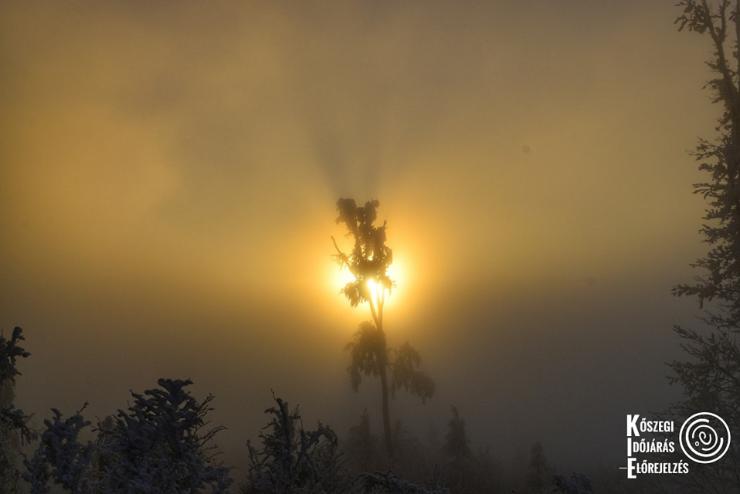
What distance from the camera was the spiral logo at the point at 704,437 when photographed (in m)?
16.3

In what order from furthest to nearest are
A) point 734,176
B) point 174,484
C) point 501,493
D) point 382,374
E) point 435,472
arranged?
point 382,374, point 501,493, point 734,176, point 435,472, point 174,484

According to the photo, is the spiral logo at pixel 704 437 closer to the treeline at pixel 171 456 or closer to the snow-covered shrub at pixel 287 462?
the treeline at pixel 171 456

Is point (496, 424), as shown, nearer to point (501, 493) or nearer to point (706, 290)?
point (501, 493)

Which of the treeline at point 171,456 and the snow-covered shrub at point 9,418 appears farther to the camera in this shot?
the snow-covered shrub at point 9,418

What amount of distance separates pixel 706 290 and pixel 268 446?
14199mm

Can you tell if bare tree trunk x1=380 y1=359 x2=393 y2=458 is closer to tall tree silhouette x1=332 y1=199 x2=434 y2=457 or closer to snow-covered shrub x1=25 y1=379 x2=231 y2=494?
tall tree silhouette x1=332 y1=199 x2=434 y2=457

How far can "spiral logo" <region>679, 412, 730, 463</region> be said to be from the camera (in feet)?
53.5

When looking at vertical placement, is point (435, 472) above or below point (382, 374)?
below

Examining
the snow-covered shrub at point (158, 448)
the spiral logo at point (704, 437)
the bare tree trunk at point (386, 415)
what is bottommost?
the snow-covered shrub at point (158, 448)

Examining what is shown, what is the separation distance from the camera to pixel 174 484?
6.04 m

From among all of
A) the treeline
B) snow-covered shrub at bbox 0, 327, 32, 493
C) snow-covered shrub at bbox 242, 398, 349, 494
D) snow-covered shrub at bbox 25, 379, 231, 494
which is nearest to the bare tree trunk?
snow-covered shrub at bbox 0, 327, 32, 493

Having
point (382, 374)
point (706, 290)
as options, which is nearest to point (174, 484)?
point (706, 290)

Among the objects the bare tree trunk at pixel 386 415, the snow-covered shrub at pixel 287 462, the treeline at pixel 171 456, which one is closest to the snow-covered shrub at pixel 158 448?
the treeline at pixel 171 456

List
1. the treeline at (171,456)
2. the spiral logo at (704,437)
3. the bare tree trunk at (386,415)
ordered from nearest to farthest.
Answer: the treeline at (171,456) < the spiral logo at (704,437) < the bare tree trunk at (386,415)
